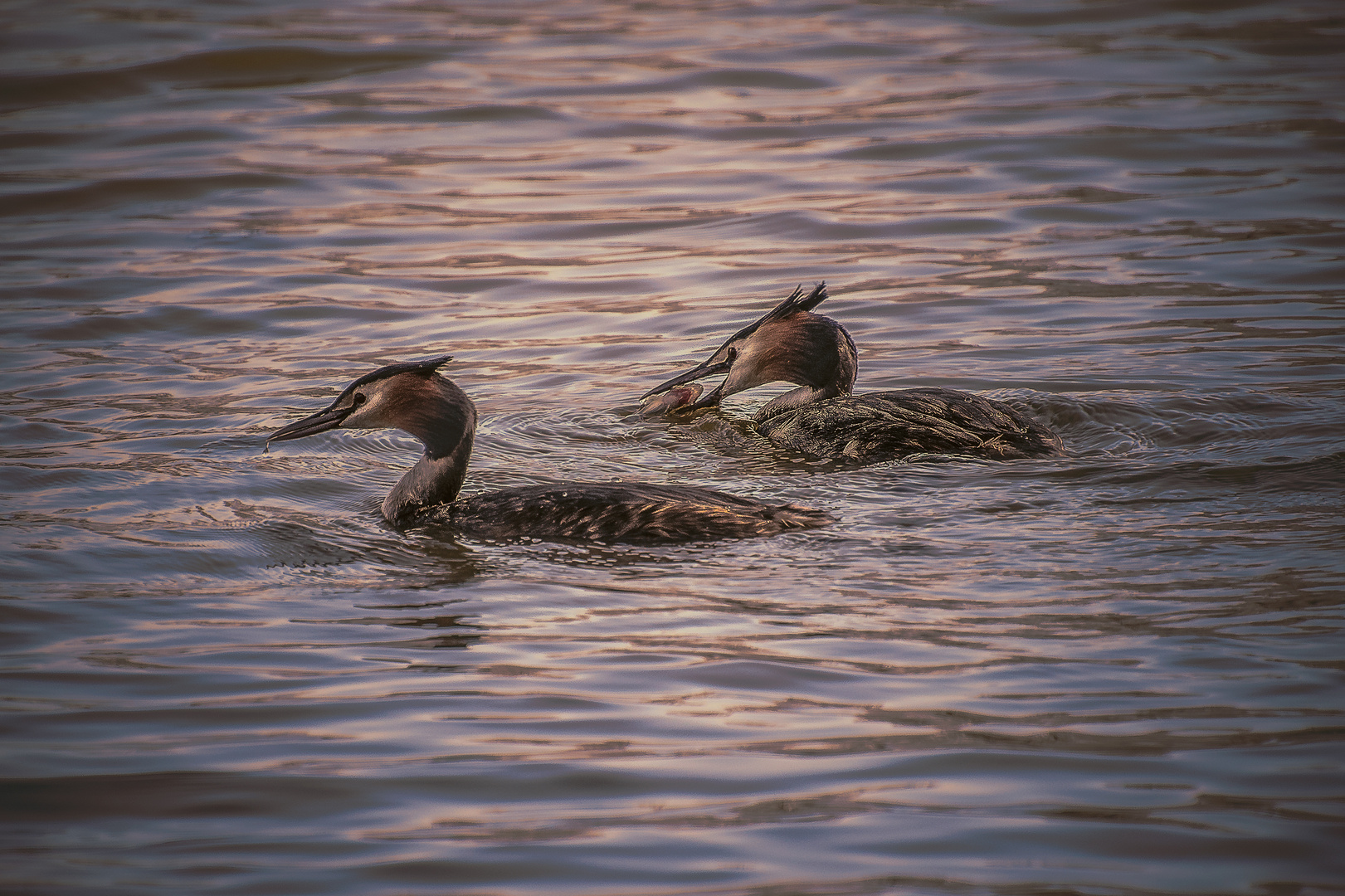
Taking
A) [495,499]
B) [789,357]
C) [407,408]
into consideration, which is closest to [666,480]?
[495,499]

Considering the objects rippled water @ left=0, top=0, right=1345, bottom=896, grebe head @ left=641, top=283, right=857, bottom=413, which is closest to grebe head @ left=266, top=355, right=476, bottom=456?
rippled water @ left=0, top=0, right=1345, bottom=896

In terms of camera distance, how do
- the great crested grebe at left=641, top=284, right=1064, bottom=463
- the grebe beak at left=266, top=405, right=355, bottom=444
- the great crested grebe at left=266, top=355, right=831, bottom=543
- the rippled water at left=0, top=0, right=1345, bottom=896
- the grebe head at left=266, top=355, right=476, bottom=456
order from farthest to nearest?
the great crested grebe at left=641, top=284, right=1064, bottom=463 < the grebe beak at left=266, top=405, right=355, bottom=444 < the grebe head at left=266, top=355, right=476, bottom=456 < the great crested grebe at left=266, top=355, right=831, bottom=543 < the rippled water at left=0, top=0, right=1345, bottom=896

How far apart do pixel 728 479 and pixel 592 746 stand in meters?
3.23

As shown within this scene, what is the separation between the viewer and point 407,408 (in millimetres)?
7199

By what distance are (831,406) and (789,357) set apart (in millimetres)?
780

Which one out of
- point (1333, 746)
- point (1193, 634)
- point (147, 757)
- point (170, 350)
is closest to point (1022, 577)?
point (1193, 634)

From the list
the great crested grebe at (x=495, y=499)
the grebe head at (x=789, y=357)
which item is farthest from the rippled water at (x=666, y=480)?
the grebe head at (x=789, y=357)

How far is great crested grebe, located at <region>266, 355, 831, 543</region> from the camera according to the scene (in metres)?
6.52

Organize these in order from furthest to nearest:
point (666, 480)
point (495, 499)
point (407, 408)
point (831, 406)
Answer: point (831, 406)
point (666, 480)
point (407, 408)
point (495, 499)

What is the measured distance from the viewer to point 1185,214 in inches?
530

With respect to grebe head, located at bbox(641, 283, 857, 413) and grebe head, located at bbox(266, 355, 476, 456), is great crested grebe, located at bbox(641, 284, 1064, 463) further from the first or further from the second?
grebe head, located at bbox(266, 355, 476, 456)

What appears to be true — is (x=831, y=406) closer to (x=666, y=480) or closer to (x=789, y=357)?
(x=789, y=357)

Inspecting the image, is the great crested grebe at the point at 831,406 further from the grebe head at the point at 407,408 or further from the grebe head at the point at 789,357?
the grebe head at the point at 407,408

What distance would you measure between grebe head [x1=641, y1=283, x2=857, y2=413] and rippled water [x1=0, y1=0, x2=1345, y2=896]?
388 millimetres
